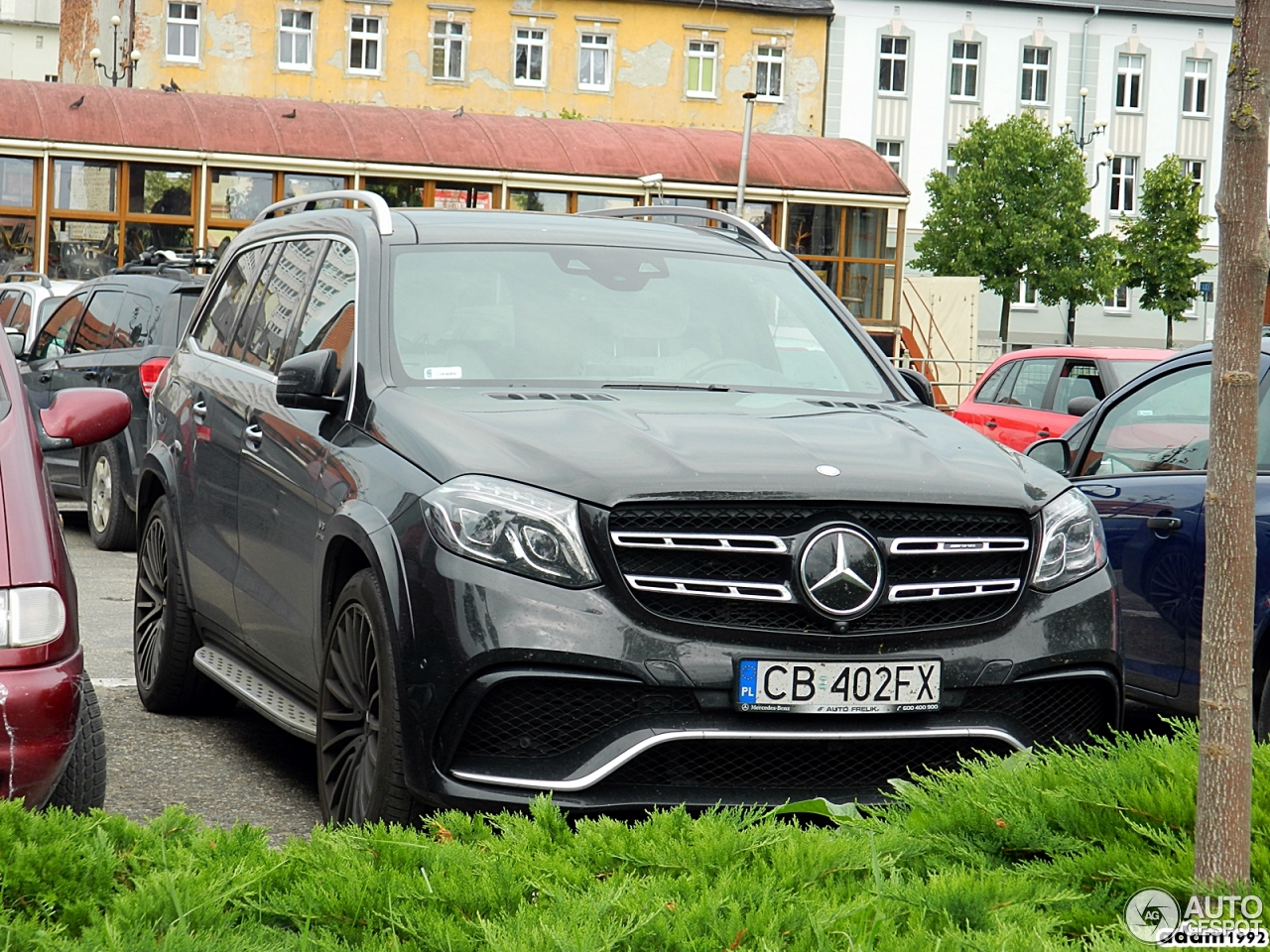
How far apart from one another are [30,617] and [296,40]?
160 ft

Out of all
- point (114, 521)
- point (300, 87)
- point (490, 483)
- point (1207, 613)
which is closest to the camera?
point (1207, 613)

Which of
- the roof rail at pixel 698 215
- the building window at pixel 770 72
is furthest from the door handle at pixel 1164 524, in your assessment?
the building window at pixel 770 72

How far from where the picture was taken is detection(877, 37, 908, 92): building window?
55531 mm

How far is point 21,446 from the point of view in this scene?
4.13 metres

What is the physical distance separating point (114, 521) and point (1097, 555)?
8818 millimetres

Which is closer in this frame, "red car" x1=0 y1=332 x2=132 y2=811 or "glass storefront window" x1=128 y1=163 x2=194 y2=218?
"red car" x1=0 y1=332 x2=132 y2=811

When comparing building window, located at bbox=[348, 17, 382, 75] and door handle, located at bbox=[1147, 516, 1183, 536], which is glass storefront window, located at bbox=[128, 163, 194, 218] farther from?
door handle, located at bbox=[1147, 516, 1183, 536]

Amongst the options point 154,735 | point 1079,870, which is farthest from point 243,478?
point 1079,870

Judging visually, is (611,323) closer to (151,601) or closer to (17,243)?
(151,601)

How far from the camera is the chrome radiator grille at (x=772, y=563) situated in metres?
3.96

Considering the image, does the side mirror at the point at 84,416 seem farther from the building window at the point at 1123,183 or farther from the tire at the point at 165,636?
the building window at the point at 1123,183

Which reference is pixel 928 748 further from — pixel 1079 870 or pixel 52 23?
pixel 52 23

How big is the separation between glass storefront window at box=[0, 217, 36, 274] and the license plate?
27.5 meters

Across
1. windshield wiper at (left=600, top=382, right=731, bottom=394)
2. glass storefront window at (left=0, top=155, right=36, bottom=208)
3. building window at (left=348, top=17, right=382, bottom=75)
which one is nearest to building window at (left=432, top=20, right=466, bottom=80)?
building window at (left=348, top=17, right=382, bottom=75)
